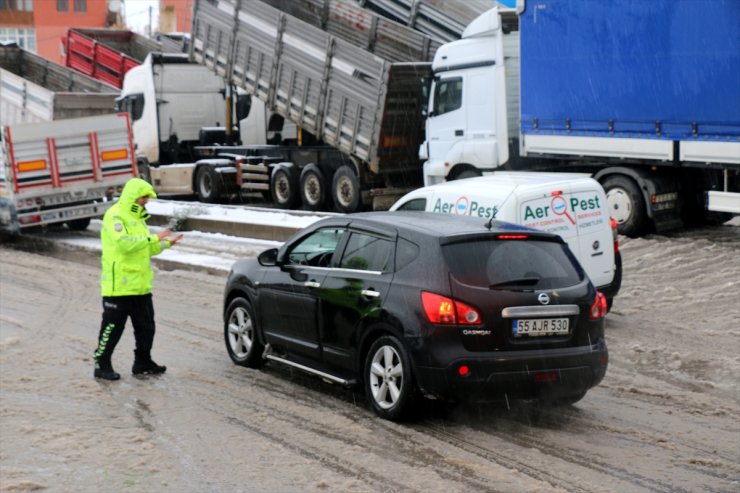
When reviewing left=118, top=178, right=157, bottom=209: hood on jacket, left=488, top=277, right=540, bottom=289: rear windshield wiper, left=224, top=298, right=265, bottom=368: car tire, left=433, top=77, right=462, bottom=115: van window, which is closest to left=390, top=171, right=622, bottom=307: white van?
left=224, top=298, right=265, bottom=368: car tire

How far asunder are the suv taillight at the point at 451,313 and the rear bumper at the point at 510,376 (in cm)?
24

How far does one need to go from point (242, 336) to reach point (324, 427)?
2084 millimetres

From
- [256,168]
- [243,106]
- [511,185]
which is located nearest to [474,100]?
[256,168]

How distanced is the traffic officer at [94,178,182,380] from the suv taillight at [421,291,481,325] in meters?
2.61

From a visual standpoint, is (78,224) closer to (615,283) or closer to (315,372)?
(615,283)

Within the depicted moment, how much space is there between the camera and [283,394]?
8.14 m

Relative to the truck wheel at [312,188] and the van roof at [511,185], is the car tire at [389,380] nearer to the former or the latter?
the van roof at [511,185]

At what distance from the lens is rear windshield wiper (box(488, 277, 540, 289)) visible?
7129 millimetres

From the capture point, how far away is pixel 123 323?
8.65 meters

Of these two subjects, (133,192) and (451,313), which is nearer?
(451,313)

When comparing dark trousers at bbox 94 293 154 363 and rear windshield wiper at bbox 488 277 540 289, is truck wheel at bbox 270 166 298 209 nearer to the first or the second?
dark trousers at bbox 94 293 154 363

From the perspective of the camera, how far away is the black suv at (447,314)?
22.9 feet

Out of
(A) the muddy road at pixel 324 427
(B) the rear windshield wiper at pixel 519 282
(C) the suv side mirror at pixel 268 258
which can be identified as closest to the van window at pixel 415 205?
(A) the muddy road at pixel 324 427

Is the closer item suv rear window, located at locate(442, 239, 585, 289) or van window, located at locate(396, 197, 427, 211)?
suv rear window, located at locate(442, 239, 585, 289)
